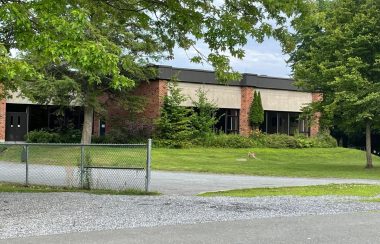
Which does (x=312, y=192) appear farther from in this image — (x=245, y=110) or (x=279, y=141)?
(x=245, y=110)

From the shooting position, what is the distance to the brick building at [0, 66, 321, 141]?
3603cm

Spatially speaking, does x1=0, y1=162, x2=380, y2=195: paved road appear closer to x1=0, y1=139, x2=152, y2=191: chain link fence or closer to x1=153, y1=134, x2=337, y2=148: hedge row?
x1=0, y1=139, x2=152, y2=191: chain link fence

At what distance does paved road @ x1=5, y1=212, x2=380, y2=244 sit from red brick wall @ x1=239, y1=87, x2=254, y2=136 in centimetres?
3067

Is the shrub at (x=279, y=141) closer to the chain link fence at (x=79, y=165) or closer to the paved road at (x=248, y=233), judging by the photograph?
the chain link fence at (x=79, y=165)

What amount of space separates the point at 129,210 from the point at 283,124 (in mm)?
35360

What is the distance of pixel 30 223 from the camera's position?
8828mm

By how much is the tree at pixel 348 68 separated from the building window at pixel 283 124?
15.0m

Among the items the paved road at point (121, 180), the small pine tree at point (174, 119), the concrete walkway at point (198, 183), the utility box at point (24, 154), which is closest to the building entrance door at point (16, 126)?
the small pine tree at point (174, 119)

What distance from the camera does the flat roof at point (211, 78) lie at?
35.5 m

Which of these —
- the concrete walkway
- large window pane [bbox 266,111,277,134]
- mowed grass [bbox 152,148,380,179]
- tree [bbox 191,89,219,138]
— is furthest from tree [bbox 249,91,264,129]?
the concrete walkway

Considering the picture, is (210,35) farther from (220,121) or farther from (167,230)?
(220,121)

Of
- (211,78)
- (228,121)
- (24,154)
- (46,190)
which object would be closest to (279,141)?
(228,121)

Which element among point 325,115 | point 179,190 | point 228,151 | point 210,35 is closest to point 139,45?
point 228,151

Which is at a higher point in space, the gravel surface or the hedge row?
the hedge row
